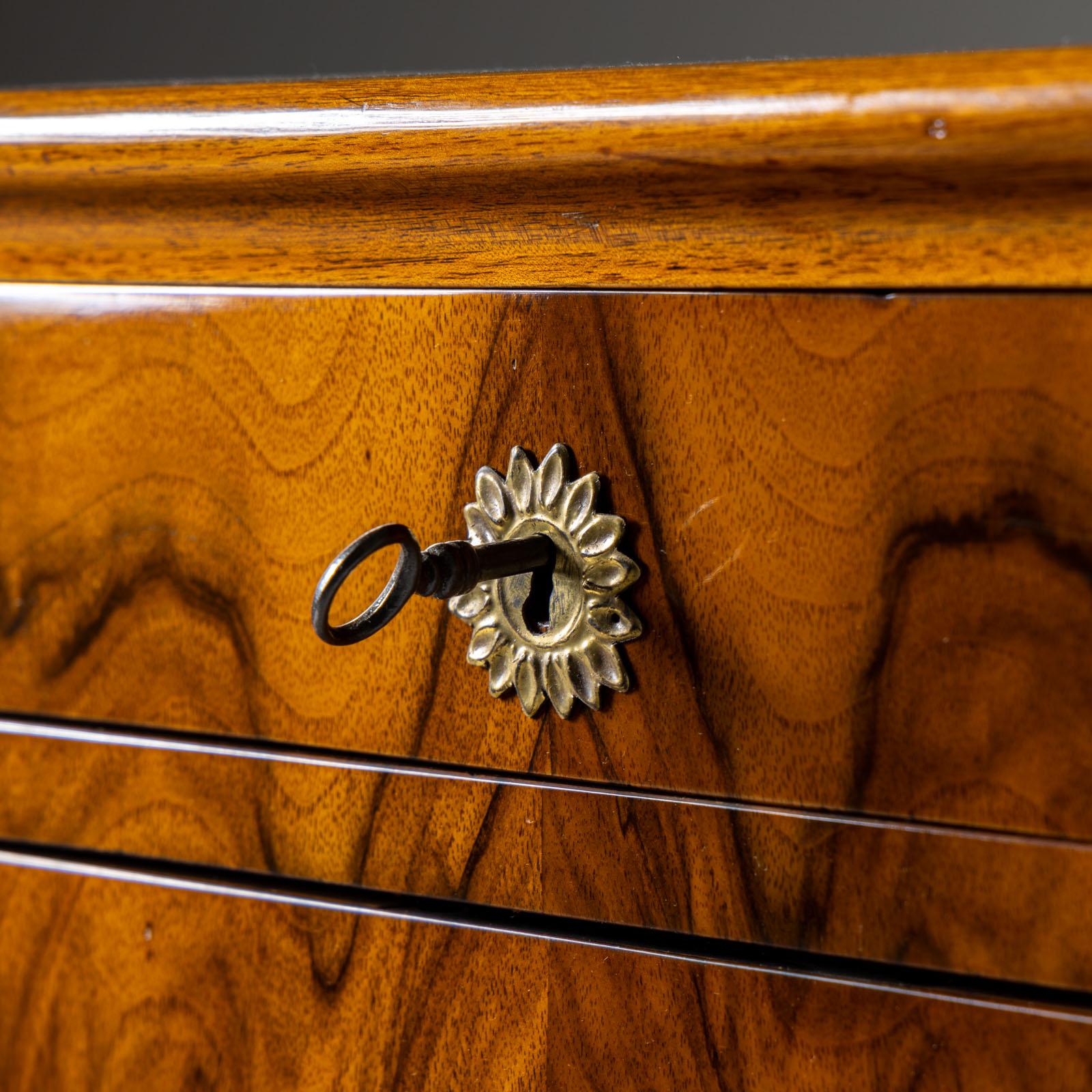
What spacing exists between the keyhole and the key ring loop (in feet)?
0.16

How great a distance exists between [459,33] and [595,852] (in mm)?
335

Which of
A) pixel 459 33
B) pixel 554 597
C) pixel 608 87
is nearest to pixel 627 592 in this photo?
pixel 554 597

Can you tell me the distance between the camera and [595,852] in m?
0.34

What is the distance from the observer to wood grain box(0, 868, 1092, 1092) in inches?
12.1

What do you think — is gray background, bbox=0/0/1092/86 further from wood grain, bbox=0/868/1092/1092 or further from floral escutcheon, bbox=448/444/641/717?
wood grain, bbox=0/868/1092/1092

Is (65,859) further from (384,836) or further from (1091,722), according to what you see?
(1091,722)

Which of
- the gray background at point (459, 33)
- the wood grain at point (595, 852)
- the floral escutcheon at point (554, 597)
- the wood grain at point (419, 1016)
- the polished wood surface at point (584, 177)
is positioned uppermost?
the gray background at point (459, 33)

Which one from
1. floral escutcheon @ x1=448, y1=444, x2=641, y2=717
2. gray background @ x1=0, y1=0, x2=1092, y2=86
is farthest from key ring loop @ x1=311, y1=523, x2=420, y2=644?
gray background @ x1=0, y1=0, x2=1092, y2=86

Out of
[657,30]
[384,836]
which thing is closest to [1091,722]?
[384,836]

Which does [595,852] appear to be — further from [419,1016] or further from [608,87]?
[608,87]

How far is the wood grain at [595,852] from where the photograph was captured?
30 centimetres

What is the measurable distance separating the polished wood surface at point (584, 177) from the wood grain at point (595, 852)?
0.43ft

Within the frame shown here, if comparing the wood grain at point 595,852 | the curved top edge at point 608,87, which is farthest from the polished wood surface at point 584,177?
the wood grain at point 595,852

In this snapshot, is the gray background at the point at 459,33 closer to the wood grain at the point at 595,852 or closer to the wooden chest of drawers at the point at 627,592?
the wooden chest of drawers at the point at 627,592
